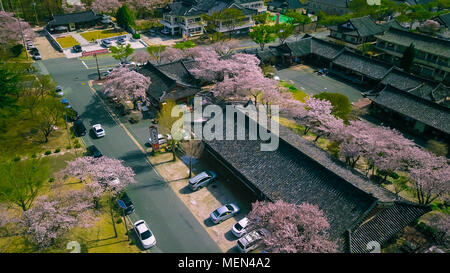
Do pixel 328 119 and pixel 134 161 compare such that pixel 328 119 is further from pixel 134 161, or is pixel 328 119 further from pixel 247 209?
pixel 134 161

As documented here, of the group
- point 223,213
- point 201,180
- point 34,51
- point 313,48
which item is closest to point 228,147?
point 201,180

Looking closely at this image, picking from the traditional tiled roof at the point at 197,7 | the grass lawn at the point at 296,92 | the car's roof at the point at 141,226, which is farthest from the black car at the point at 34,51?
the car's roof at the point at 141,226

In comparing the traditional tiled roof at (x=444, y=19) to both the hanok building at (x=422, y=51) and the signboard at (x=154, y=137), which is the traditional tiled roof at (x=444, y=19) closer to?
the hanok building at (x=422, y=51)

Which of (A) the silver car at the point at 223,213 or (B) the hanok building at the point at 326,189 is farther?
(A) the silver car at the point at 223,213

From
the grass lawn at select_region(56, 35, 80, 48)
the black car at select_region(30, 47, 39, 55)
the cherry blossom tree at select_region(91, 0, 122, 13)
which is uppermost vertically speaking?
the cherry blossom tree at select_region(91, 0, 122, 13)

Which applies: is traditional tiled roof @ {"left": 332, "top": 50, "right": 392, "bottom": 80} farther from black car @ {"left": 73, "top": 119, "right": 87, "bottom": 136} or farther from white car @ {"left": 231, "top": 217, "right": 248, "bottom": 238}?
black car @ {"left": 73, "top": 119, "right": 87, "bottom": 136}

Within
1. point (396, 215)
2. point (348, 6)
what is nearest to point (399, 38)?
point (348, 6)

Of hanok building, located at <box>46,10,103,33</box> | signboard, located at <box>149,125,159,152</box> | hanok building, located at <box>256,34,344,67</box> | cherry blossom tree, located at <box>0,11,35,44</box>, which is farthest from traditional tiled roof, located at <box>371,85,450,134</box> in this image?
hanok building, located at <box>46,10,103,33</box>

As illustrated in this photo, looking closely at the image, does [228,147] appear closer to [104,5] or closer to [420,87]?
[420,87]
